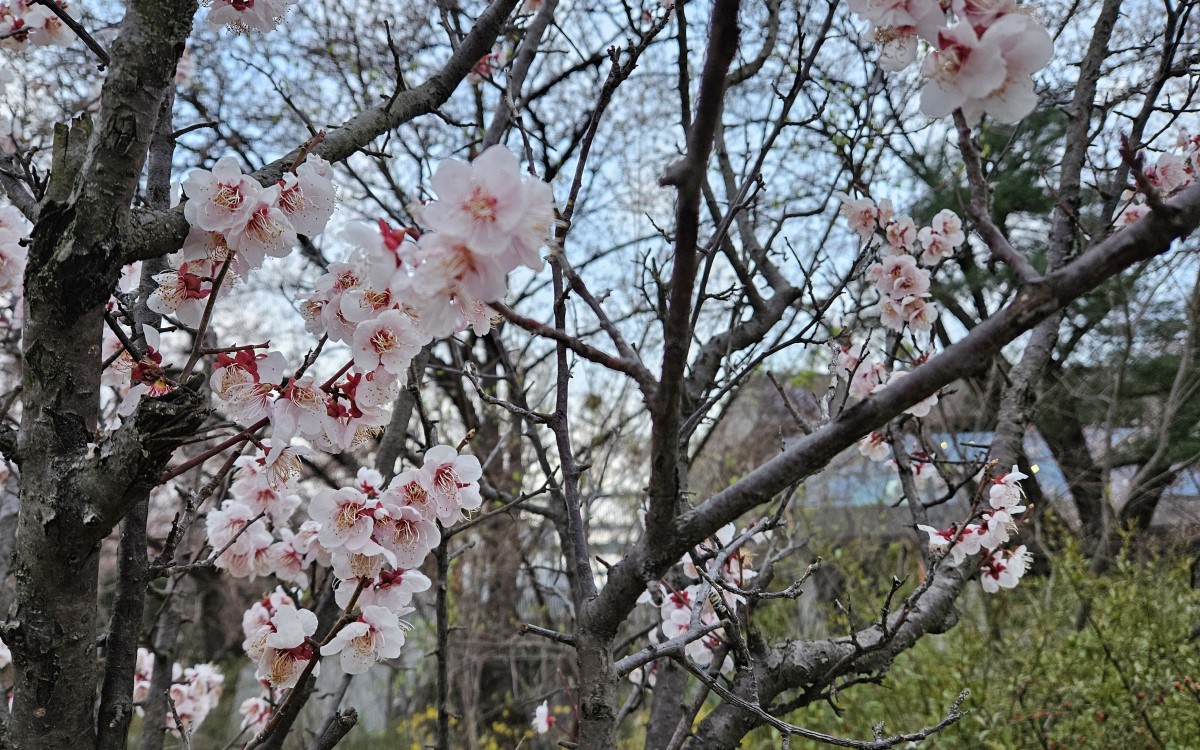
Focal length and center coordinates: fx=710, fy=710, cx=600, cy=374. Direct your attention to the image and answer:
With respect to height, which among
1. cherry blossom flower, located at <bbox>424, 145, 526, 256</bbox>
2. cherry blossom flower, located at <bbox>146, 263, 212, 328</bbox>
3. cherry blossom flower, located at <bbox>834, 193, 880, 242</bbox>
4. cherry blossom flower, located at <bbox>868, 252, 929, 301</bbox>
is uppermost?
cherry blossom flower, located at <bbox>834, 193, 880, 242</bbox>

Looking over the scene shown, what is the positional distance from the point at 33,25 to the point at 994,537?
10.2ft

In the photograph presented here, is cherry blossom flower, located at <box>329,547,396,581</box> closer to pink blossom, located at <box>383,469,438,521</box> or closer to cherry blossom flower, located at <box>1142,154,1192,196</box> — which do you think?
pink blossom, located at <box>383,469,438,521</box>

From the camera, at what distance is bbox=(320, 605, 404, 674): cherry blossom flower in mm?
1237

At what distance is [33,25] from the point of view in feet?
6.36

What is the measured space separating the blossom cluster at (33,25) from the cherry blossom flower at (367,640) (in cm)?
187

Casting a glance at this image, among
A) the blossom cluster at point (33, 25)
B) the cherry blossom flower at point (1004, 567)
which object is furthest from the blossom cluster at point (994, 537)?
the blossom cluster at point (33, 25)

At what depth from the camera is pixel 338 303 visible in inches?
45.1

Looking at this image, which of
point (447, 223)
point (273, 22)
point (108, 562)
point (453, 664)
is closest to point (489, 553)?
point (453, 664)

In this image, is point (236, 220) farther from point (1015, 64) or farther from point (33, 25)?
point (33, 25)

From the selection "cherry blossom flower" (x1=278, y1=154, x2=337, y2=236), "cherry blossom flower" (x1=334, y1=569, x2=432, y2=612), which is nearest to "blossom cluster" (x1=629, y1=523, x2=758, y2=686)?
"cherry blossom flower" (x1=334, y1=569, x2=432, y2=612)

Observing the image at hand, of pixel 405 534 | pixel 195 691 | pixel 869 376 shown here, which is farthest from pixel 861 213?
pixel 195 691

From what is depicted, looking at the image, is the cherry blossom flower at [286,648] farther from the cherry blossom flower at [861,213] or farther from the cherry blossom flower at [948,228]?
the cherry blossom flower at [948,228]

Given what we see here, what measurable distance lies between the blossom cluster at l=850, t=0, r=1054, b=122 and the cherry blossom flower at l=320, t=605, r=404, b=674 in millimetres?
1174

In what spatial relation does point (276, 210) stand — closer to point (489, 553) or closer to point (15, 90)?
point (15, 90)
